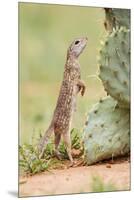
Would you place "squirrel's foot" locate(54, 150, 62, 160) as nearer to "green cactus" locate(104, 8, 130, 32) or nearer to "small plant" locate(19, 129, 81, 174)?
"small plant" locate(19, 129, 81, 174)

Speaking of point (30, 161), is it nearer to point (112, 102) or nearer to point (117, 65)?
point (112, 102)

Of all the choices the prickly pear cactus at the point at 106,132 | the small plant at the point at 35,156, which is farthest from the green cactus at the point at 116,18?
the small plant at the point at 35,156

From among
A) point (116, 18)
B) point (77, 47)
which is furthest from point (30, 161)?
point (116, 18)

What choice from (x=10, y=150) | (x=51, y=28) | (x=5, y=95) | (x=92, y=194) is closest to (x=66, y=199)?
(x=92, y=194)

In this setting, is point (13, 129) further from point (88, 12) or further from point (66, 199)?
point (88, 12)

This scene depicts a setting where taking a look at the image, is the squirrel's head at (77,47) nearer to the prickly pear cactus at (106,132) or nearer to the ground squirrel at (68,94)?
the ground squirrel at (68,94)

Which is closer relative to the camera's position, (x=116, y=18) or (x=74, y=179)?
(x=74, y=179)
